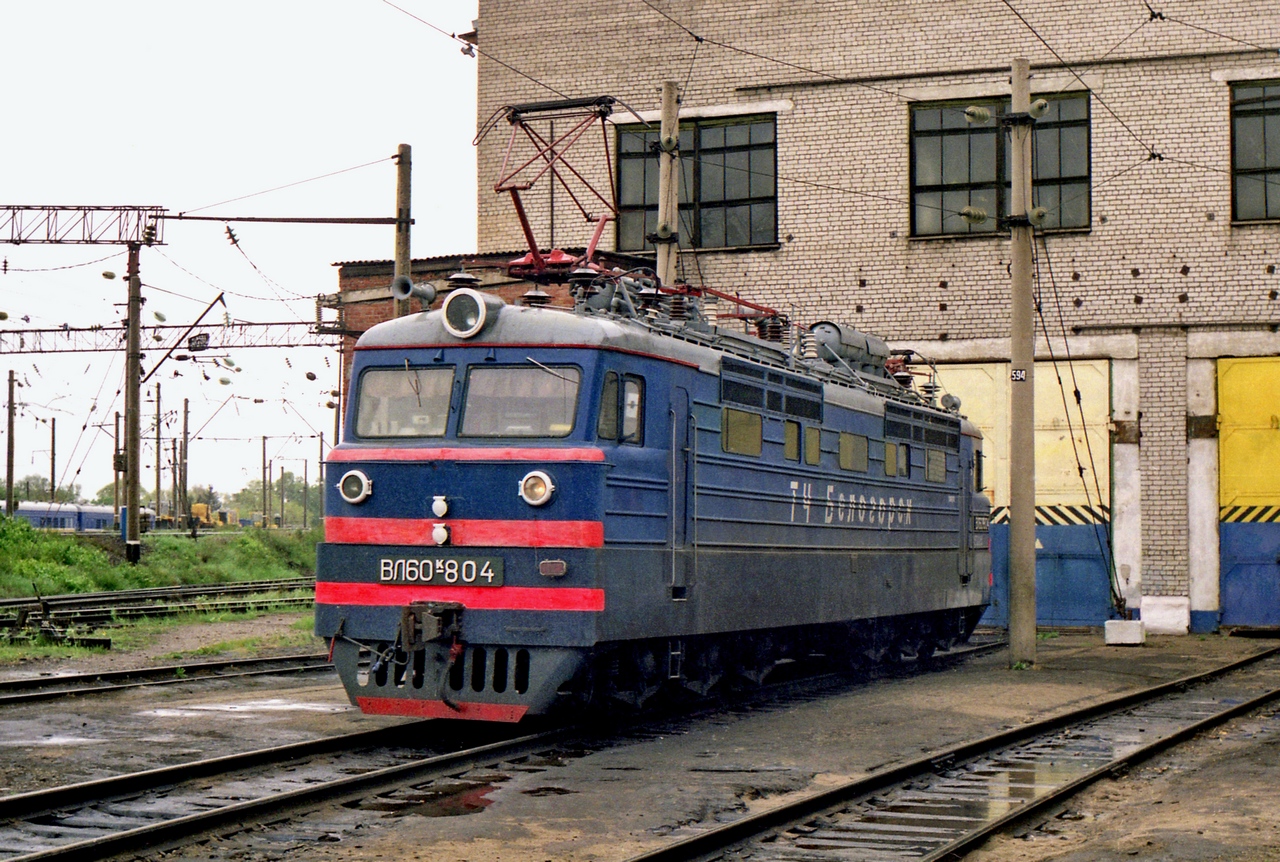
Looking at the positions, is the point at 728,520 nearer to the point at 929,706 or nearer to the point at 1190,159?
the point at 929,706

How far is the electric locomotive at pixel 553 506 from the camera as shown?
1177cm

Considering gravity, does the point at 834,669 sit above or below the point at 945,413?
below

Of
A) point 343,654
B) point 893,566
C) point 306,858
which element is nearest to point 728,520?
point 343,654

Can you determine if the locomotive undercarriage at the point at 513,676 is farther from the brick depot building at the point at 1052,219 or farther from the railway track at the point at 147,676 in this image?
the brick depot building at the point at 1052,219

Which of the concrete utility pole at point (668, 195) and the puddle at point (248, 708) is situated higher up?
the concrete utility pole at point (668, 195)

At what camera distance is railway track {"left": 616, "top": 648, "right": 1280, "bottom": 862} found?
8.21m

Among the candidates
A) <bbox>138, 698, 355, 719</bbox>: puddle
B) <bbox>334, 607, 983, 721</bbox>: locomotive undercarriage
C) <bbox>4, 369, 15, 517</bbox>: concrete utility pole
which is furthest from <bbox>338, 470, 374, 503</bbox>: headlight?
<bbox>4, 369, 15, 517</bbox>: concrete utility pole

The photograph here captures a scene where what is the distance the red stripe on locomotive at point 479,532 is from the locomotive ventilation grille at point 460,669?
0.79 meters

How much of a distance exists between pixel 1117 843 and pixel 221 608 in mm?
22245

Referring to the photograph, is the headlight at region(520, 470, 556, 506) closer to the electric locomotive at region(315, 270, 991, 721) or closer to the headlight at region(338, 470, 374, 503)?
the electric locomotive at region(315, 270, 991, 721)

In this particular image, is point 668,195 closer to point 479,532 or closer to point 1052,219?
point 1052,219

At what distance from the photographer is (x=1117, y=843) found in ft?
27.8

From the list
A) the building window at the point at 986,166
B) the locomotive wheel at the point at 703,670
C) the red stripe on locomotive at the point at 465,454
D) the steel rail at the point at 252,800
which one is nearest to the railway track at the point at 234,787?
the steel rail at the point at 252,800

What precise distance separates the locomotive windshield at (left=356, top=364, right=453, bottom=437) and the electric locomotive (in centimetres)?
2
